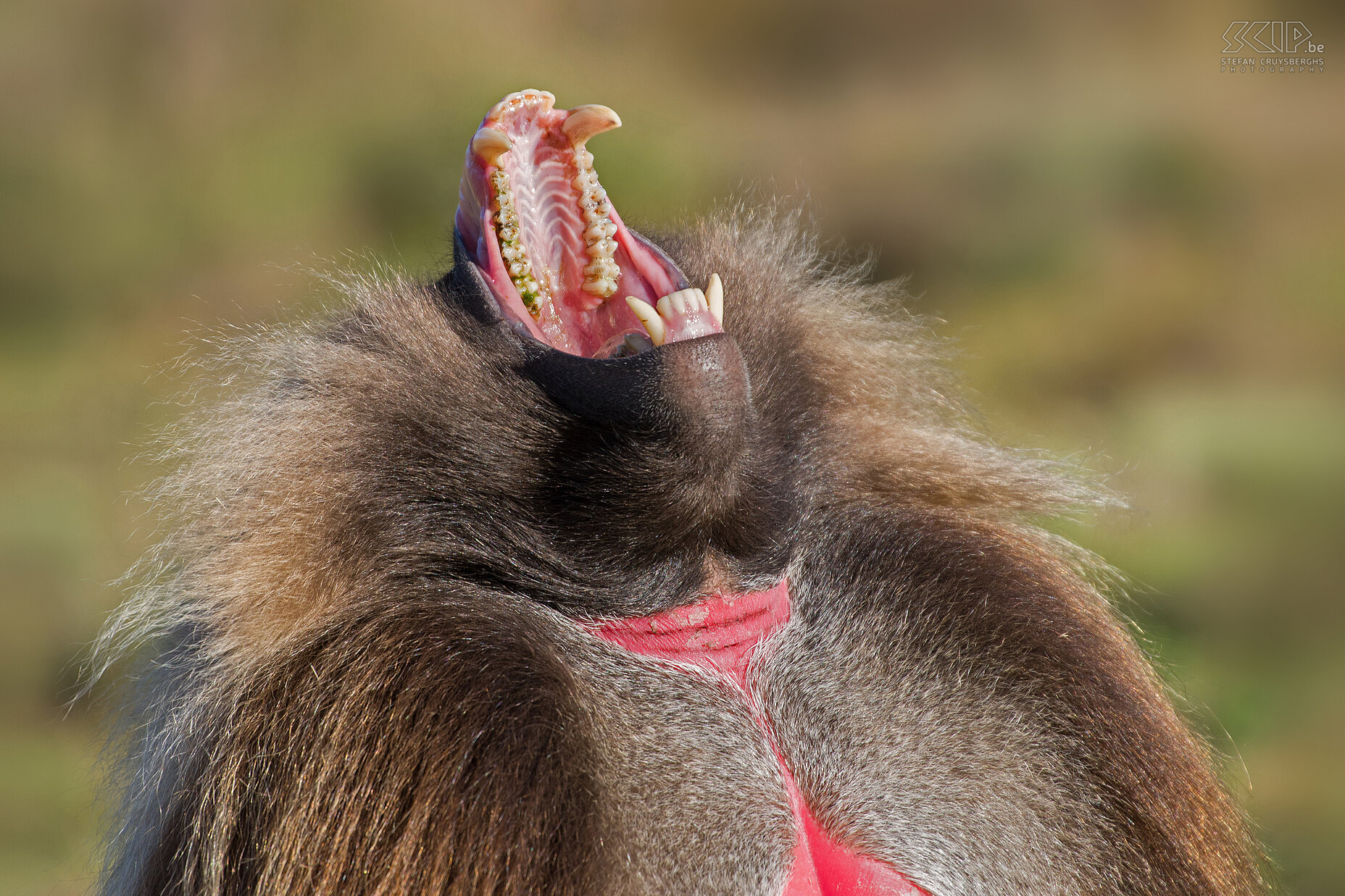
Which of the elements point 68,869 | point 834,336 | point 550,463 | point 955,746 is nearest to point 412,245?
point 68,869

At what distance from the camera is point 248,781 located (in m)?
1.27

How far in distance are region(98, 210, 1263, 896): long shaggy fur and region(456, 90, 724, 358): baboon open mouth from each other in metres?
0.10

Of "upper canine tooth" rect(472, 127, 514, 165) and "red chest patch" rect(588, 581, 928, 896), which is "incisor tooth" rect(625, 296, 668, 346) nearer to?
"upper canine tooth" rect(472, 127, 514, 165)

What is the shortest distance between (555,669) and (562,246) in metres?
0.60

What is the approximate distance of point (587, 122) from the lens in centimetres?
154

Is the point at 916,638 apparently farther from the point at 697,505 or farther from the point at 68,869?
the point at 68,869

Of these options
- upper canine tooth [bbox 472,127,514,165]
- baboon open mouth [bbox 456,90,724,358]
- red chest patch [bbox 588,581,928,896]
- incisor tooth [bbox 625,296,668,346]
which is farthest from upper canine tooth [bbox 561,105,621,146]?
red chest patch [bbox 588,581,928,896]

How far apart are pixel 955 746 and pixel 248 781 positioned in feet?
2.84

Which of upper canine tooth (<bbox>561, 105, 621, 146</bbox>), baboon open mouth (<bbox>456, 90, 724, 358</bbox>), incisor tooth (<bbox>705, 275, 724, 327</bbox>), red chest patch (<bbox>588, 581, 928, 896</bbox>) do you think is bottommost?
red chest patch (<bbox>588, 581, 928, 896</bbox>)

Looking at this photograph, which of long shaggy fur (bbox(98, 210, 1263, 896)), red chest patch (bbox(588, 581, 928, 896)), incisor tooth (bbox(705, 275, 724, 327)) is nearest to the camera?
long shaggy fur (bbox(98, 210, 1263, 896))

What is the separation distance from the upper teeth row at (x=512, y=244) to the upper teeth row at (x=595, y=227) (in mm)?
81

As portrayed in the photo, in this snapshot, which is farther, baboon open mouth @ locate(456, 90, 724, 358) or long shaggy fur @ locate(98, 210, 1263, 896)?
baboon open mouth @ locate(456, 90, 724, 358)

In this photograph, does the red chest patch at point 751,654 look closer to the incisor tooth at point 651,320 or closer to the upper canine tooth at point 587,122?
the incisor tooth at point 651,320

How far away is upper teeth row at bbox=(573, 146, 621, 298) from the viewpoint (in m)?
1.57
